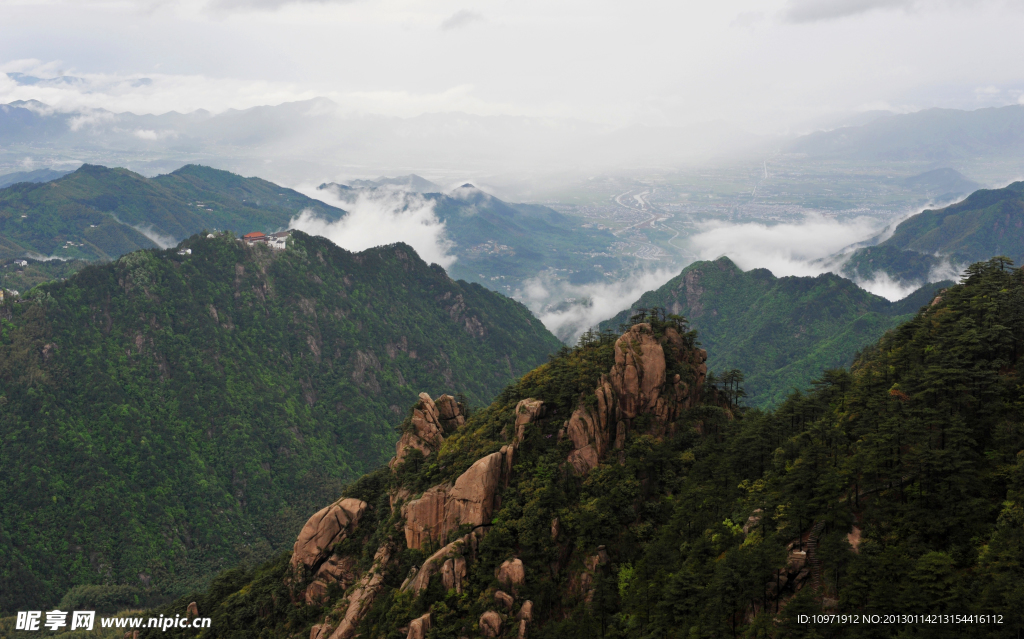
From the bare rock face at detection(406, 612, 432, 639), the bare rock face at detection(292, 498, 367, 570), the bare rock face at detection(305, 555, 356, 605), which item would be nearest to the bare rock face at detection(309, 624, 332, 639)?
the bare rock face at detection(305, 555, 356, 605)

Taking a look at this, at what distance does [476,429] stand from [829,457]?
34.7 meters

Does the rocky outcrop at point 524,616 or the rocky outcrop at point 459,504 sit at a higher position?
the rocky outcrop at point 459,504

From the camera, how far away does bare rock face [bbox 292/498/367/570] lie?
6606cm

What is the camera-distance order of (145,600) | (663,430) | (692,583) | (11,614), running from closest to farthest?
(692,583), (663,430), (11,614), (145,600)

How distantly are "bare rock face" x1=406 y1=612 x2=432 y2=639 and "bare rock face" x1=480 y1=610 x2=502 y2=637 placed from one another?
14.6 feet

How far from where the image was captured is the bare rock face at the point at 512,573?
169 feet

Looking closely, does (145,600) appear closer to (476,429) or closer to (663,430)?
(476,429)

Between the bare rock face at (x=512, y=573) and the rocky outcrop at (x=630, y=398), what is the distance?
1020cm

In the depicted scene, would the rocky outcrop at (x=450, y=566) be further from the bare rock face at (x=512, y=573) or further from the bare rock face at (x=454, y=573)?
the bare rock face at (x=512, y=573)

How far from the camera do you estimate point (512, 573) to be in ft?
170

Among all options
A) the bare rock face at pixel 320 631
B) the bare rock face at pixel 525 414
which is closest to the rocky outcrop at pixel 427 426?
the bare rock face at pixel 525 414

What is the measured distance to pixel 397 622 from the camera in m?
52.1

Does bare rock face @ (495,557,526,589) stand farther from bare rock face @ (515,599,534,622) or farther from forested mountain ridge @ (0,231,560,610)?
forested mountain ridge @ (0,231,560,610)

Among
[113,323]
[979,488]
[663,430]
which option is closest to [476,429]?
[663,430]
